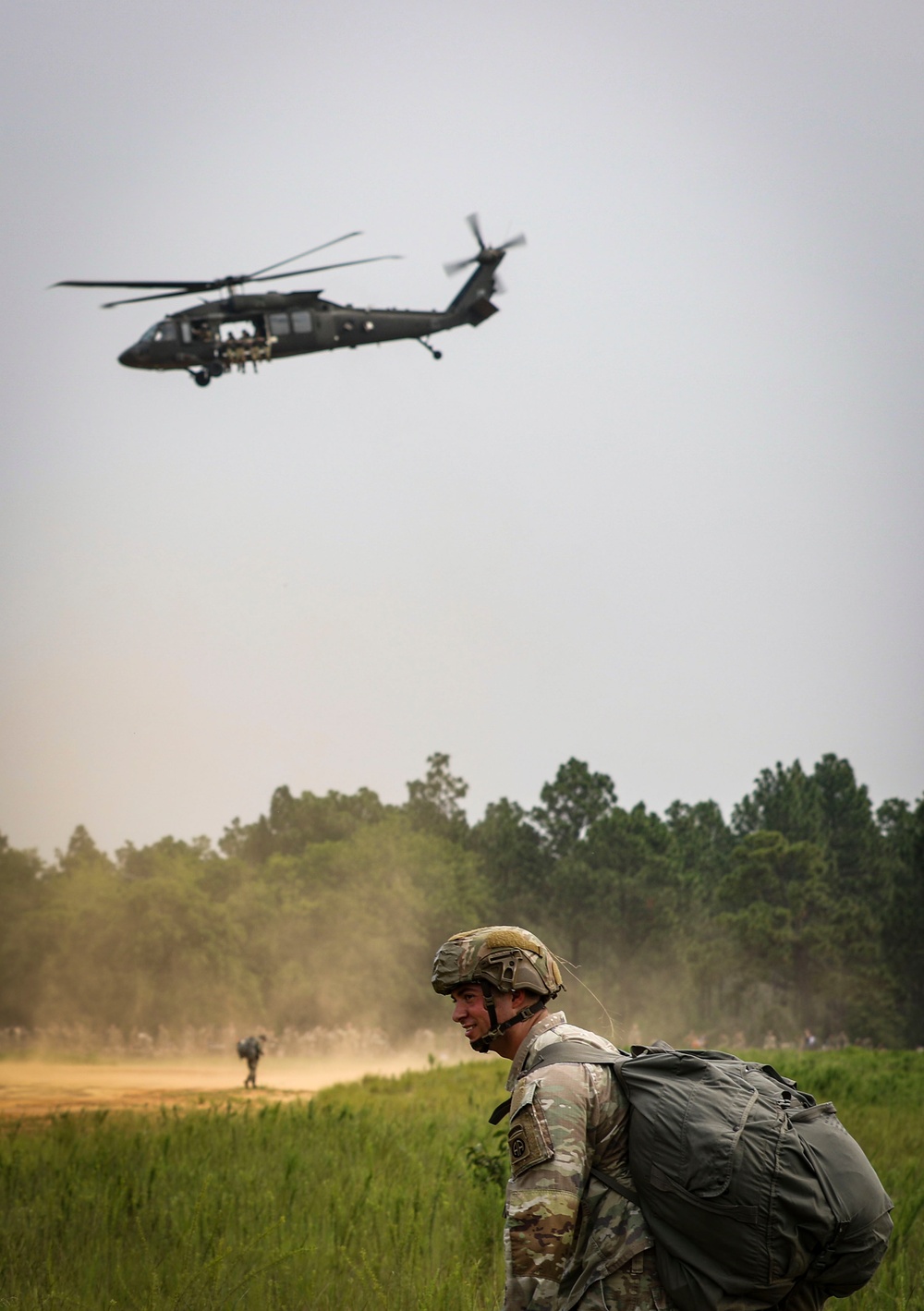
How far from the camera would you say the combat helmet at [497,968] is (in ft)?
13.4

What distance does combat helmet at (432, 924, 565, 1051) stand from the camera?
4082 millimetres

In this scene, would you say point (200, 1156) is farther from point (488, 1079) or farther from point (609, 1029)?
point (488, 1079)

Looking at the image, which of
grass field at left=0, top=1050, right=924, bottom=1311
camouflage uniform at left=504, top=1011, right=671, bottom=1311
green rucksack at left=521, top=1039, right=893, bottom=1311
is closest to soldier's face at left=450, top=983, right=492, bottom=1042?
camouflage uniform at left=504, top=1011, right=671, bottom=1311

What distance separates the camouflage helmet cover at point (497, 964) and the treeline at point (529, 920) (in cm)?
5445

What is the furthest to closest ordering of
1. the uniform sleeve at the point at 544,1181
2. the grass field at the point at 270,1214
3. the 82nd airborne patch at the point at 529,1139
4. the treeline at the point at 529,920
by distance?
the treeline at the point at 529,920, the grass field at the point at 270,1214, the 82nd airborne patch at the point at 529,1139, the uniform sleeve at the point at 544,1181

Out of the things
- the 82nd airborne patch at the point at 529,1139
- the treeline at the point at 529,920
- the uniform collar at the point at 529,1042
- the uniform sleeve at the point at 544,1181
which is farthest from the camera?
the treeline at the point at 529,920

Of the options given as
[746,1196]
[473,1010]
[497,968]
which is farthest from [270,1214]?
[746,1196]

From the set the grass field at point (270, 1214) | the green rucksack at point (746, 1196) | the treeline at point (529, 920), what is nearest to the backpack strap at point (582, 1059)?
the green rucksack at point (746, 1196)

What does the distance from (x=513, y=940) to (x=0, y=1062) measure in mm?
55084

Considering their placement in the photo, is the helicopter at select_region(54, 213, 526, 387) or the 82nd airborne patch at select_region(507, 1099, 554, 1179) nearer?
the 82nd airborne patch at select_region(507, 1099, 554, 1179)

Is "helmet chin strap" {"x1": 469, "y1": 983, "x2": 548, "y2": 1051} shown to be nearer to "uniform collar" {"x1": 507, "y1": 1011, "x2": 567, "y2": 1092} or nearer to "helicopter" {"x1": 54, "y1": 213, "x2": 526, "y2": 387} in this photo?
"uniform collar" {"x1": 507, "y1": 1011, "x2": 567, "y2": 1092}

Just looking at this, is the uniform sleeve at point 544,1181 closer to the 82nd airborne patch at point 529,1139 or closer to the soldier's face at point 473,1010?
the 82nd airborne patch at point 529,1139

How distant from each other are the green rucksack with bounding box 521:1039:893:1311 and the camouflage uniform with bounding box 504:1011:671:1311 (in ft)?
0.19

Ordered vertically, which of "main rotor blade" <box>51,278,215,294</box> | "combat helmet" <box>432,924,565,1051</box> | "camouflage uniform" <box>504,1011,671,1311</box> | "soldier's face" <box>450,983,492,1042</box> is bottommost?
"camouflage uniform" <box>504,1011,671,1311</box>
